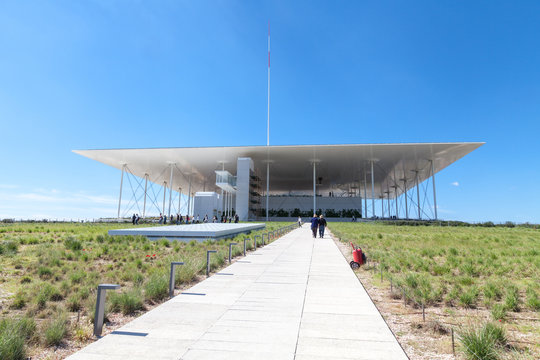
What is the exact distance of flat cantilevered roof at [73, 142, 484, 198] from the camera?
1507 inches

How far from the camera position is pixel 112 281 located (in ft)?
22.7

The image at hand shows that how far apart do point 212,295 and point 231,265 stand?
3.30m

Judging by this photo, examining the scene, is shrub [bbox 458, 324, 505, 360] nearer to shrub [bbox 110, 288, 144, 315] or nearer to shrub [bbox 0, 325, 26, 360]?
shrub [bbox 110, 288, 144, 315]

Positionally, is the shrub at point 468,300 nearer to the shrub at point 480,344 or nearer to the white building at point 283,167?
the shrub at point 480,344

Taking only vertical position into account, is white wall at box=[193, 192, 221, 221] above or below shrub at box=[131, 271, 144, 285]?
above

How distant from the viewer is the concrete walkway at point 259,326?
3.11 metres

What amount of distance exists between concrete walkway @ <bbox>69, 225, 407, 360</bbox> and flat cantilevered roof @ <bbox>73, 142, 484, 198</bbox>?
3221 centimetres

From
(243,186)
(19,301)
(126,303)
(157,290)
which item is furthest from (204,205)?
(126,303)

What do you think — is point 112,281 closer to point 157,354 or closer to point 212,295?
point 212,295

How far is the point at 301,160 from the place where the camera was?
4519cm

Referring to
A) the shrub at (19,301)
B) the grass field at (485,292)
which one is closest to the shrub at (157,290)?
the shrub at (19,301)

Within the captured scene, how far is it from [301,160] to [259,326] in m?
41.9

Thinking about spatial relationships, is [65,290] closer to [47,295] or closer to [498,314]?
[47,295]

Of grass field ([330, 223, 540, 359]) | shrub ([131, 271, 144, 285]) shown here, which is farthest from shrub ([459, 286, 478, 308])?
shrub ([131, 271, 144, 285])
